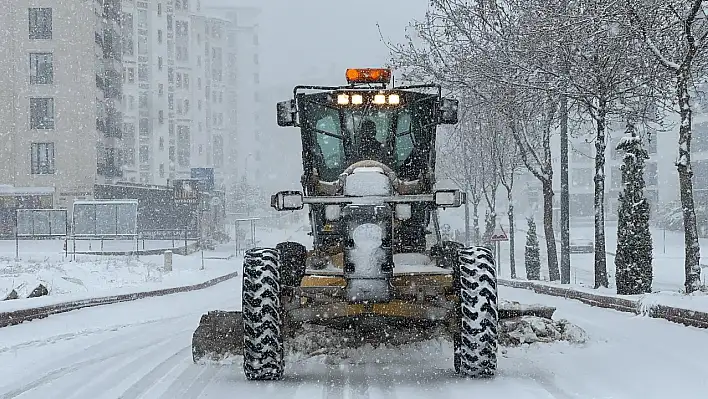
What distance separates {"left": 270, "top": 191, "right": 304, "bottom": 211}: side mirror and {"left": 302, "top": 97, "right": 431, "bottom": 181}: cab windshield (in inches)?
43.0

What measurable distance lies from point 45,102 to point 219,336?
5756cm

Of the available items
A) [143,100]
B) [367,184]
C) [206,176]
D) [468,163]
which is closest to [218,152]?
[143,100]

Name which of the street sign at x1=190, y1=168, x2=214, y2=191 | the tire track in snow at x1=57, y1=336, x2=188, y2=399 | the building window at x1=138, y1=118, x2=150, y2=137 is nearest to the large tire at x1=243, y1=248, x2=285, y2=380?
the tire track in snow at x1=57, y1=336, x2=188, y2=399

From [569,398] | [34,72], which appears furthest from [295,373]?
[34,72]

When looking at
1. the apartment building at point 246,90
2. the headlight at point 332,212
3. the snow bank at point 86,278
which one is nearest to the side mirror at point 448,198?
the headlight at point 332,212

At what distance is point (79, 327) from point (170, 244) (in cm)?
5344

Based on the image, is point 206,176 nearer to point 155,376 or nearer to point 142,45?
point 142,45

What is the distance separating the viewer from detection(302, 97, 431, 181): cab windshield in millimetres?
10344

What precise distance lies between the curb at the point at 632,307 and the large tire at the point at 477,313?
17.0 ft

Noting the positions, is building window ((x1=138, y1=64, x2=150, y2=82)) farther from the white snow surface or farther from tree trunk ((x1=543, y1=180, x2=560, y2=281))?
the white snow surface

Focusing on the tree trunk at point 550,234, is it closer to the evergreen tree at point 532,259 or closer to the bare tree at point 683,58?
the evergreen tree at point 532,259

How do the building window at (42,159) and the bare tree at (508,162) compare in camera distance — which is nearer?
the bare tree at (508,162)

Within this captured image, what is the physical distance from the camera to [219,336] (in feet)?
31.3

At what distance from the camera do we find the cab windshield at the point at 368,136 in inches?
407
